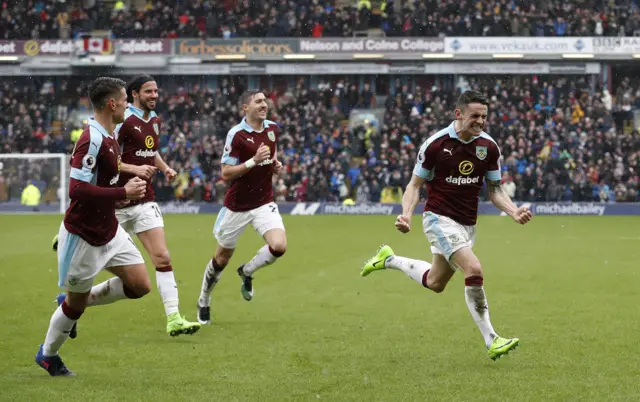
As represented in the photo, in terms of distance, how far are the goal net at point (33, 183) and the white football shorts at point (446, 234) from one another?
91.3 ft

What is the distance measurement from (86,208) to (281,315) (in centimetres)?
440

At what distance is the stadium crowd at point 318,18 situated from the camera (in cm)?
4453

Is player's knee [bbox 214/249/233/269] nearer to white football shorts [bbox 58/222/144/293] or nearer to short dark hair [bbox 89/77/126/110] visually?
white football shorts [bbox 58/222/144/293]

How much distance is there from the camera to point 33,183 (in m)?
35.5

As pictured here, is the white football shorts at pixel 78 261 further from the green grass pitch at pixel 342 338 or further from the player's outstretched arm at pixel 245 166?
the player's outstretched arm at pixel 245 166

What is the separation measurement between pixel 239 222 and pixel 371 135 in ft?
98.8

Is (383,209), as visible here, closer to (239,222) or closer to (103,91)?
(239,222)

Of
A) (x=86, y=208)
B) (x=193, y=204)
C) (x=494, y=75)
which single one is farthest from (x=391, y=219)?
(x=86, y=208)

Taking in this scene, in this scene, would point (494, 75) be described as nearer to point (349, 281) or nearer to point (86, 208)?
point (349, 281)

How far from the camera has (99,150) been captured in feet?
25.0

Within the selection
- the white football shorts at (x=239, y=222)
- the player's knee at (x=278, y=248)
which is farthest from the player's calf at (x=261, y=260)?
the white football shorts at (x=239, y=222)

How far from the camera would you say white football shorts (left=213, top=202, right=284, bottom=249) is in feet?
37.3

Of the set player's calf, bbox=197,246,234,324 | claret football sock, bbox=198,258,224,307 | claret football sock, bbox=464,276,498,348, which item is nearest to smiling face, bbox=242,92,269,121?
player's calf, bbox=197,246,234,324

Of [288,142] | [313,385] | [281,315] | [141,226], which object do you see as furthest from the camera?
[288,142]
